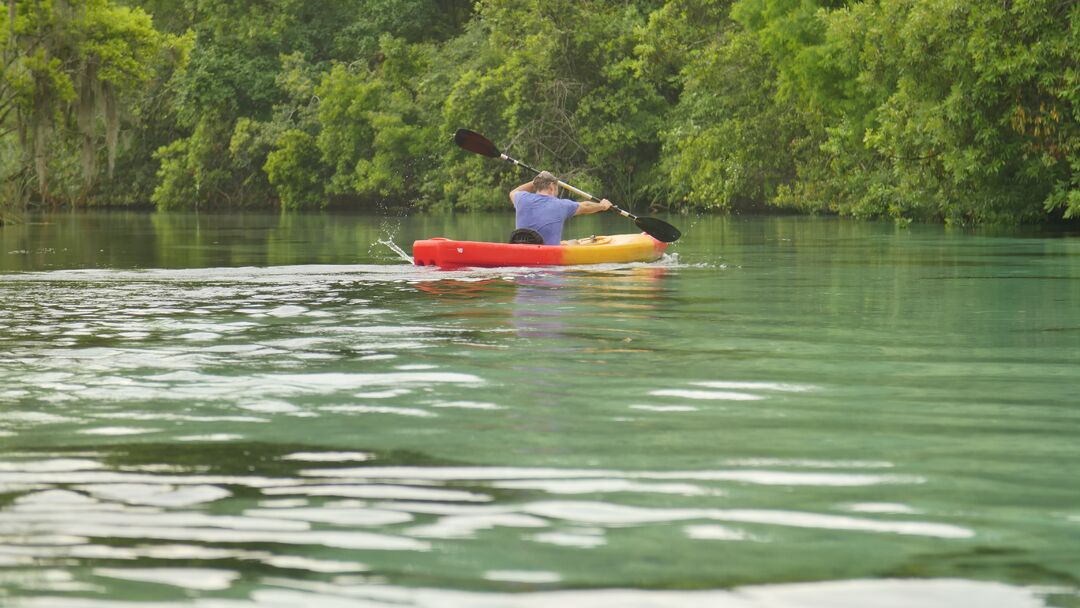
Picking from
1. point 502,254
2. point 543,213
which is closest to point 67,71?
point 543,213

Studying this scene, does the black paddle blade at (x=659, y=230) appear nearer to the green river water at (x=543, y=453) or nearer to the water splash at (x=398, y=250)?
the water splash at (x=398, y=250)

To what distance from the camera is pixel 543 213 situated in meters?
19.0

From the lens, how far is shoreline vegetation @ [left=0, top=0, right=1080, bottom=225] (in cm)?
2791

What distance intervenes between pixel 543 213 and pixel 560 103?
3348 cm

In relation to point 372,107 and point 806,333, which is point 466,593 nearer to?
point 806,333

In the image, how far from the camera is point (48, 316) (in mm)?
12633

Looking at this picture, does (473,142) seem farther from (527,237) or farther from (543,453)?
→ (543,453)

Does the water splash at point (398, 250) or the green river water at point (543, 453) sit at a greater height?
the water splash at point (398, 250)

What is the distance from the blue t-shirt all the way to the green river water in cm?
Result: 535

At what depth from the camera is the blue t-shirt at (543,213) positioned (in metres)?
18.9

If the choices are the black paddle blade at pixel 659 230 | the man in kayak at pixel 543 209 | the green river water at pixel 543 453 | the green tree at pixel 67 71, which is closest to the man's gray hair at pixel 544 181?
the man in kayak at pixel 543 209

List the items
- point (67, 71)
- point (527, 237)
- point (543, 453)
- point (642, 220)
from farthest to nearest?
point (67, 71), point (642, 220), point (527, 237), point (543, 453)

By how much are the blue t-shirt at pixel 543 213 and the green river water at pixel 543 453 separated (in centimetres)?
535

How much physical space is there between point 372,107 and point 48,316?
158 ft
